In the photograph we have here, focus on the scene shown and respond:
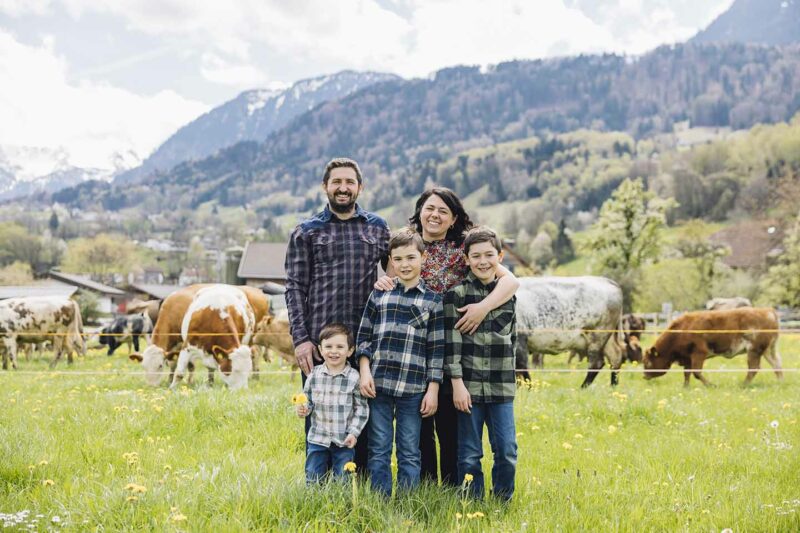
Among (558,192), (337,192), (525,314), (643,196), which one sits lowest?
(525,314)

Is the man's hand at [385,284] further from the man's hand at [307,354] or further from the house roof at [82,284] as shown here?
the house roof at [82,284]

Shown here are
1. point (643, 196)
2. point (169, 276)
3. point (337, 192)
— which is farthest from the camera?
point (169, 276)

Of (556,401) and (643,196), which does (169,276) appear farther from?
(556,401)

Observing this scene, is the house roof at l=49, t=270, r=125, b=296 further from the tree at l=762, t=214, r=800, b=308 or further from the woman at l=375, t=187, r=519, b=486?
the woman at l=375, t=187, r=519, b=486

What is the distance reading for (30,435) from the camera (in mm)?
6207

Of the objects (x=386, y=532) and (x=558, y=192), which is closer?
(x=386, y=532)

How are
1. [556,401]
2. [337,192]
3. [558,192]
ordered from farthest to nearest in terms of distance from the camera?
[558,192] < [556,401] < [337,192]

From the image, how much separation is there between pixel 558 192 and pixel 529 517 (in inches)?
6350

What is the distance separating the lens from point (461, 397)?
4.62 metres

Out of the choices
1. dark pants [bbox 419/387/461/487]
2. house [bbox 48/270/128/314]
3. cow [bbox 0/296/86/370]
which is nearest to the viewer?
dark pants [bbox 419/387/461/487]

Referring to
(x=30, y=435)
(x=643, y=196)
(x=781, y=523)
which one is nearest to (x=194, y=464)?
(x=30, y=435)

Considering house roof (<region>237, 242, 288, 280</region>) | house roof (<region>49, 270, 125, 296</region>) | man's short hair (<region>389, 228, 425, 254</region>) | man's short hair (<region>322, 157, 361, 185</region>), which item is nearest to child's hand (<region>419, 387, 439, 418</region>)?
man's short hair (<region>389, 228, 425, 254</region>)

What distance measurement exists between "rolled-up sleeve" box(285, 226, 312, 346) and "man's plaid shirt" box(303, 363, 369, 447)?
38 centimetres

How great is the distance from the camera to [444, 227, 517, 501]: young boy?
15.4 ft
